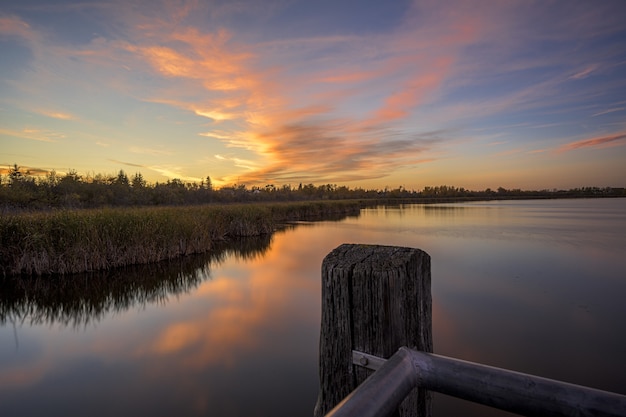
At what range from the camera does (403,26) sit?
41.4 feet

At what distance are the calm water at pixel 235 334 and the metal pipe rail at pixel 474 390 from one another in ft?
13.3

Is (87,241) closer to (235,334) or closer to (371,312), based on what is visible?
(235,334)

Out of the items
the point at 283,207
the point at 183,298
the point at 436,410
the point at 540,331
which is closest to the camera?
the point at 436,410

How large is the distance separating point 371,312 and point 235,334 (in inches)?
250

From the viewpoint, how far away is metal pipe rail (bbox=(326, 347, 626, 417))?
2.56ft

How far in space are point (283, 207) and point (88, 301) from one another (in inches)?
1092

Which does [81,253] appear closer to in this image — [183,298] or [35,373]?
[183,298]

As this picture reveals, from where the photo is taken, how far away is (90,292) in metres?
8.57

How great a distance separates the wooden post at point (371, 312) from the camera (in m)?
1.19

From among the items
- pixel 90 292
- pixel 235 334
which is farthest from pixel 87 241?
pixel 235 334

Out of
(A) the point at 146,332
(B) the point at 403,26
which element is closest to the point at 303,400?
(A) the point at 146,332

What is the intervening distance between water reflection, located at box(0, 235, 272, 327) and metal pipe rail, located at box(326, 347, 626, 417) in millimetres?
8476

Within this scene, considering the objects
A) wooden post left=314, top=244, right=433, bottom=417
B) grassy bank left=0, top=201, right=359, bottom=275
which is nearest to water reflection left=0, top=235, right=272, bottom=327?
grassy bank left=0, top=201, right=359, bottom=275

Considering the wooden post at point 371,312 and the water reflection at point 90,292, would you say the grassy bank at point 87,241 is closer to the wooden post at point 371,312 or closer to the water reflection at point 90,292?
the water reflection at point 90,292
